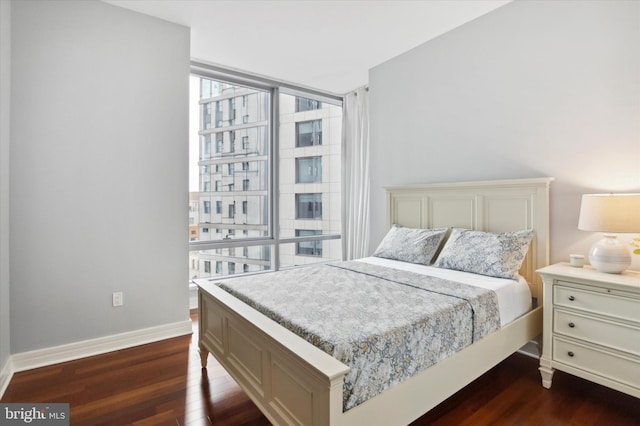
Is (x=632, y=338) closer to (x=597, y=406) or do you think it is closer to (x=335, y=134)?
(x=597, y=406)

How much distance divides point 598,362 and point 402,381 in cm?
136

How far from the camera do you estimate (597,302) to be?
1973 millimetres

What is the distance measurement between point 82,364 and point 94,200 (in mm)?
1220

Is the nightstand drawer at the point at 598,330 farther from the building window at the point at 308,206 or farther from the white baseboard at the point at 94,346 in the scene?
the building window at the point at 308,206

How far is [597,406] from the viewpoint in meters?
1.95

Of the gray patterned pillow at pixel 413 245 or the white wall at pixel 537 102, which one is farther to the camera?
the gray patterned pillow at pixel 413 245

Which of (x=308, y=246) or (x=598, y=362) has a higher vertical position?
(x=308, y=246)

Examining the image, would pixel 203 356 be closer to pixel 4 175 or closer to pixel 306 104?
pixel 4 175

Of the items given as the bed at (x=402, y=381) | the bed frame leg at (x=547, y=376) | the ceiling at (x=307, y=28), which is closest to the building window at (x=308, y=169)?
the ceiling at (x=307, y=28)

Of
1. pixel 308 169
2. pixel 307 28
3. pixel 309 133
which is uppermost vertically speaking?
pixel 307 28

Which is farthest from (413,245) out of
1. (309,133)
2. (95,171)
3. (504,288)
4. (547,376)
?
(95,171)

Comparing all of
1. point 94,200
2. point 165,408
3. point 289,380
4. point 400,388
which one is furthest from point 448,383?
point 94,200

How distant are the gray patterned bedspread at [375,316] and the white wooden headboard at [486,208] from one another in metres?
0.78

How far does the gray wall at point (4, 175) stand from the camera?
218 cm
